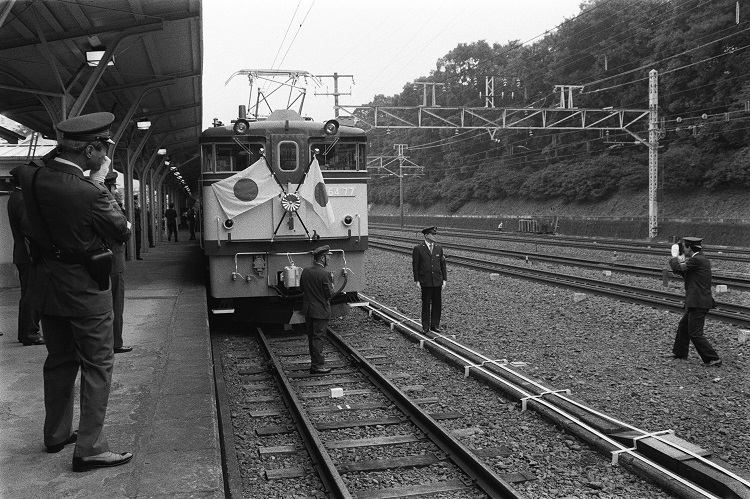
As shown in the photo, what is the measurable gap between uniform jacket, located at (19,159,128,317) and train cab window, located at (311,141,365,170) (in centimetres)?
726

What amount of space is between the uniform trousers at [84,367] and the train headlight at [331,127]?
24.1ft

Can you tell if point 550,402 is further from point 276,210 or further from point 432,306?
point 276,210

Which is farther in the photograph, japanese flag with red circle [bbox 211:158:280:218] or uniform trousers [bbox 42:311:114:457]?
japanese flag with red circle [bbox 211:158:280:218]

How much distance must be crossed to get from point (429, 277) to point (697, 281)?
3.77 metres

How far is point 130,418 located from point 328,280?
3.84 metres

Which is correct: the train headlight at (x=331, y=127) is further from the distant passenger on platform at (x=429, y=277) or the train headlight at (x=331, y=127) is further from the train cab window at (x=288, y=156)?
the distant passenger on platform at (x=429, y=277)

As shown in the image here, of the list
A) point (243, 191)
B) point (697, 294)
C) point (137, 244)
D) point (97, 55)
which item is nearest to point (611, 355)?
point (697, 294)

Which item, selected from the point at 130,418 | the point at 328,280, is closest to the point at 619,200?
the point at 328,280

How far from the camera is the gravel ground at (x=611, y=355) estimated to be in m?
6.60

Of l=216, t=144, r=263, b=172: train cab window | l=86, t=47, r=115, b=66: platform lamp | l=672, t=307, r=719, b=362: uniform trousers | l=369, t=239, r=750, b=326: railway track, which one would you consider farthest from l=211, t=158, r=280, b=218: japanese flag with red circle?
l=369, t=239, r=750, b=326: railway track

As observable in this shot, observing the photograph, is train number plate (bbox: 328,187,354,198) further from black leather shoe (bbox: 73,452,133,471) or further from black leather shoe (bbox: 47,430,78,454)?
black leather shoe (bbox: 73,452,133,471)

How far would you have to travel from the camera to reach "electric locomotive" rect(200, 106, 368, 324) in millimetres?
10852

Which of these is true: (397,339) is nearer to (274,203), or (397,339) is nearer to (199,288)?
(274,203)

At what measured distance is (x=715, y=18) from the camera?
35469mm
